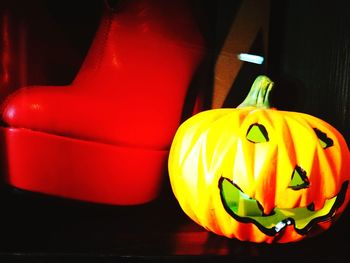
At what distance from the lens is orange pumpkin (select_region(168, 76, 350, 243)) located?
599 millimetres

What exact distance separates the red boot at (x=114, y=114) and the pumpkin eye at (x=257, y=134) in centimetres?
27

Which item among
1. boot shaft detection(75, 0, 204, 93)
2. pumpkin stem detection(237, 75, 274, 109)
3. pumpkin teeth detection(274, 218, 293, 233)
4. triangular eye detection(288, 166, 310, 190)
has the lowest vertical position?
pumpkin teeth detection(274, 218, 293, 233)

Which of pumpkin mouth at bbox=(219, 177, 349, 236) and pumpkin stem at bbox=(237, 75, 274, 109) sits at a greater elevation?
pumpkin stem at bbox=(237, 75, 274, 109)

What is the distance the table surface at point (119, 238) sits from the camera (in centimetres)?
57

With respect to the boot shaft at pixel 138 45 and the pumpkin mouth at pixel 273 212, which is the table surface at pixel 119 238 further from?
the boot shaft at pixel 138 45

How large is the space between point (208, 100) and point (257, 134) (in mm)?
457

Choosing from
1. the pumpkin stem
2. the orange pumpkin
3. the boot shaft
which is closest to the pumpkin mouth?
the orange pumpkin

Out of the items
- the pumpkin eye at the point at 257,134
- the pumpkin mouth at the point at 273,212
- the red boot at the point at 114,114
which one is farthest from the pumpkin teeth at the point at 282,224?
the red boot at the point at 114,114

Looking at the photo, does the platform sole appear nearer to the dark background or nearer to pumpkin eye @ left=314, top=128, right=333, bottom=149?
the dark background

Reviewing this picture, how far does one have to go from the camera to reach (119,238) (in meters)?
0.64

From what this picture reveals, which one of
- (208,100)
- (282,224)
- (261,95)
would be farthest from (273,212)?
(208,100)

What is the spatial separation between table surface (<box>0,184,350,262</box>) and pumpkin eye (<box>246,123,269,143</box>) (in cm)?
20

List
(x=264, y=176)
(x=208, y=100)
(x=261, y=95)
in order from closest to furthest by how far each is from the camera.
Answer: (x=264, y=176) → (x=261, y=95) → (x=208, y=100)

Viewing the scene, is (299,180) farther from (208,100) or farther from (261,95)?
(208,100)
